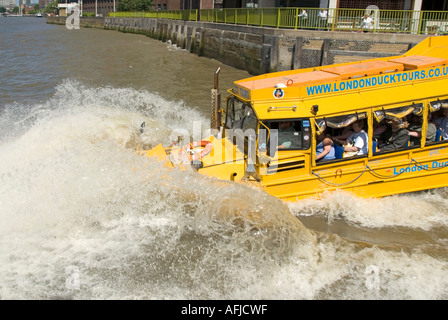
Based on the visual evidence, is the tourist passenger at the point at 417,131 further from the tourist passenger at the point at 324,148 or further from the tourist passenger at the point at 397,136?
the tourist passenger at the point at 324,148

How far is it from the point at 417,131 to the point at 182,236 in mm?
4597

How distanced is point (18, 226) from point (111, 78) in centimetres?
1502

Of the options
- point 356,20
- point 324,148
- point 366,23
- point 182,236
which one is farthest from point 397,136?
point 356,20

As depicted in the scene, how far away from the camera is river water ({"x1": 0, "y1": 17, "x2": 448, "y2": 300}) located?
576 cm

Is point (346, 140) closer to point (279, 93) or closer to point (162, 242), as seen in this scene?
point (279, 93)

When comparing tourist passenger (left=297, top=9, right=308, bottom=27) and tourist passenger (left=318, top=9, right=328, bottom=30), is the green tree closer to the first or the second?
tourist passenger (left=297, top=9, right=308, bottom=27)

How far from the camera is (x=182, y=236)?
682 centimetres

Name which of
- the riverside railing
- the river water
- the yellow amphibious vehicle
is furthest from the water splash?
the riverside railing

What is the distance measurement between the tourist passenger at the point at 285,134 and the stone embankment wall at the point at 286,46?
36.3ft

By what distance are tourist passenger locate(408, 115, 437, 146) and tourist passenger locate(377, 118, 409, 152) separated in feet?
0.59

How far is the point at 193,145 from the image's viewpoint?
820 centimetres
